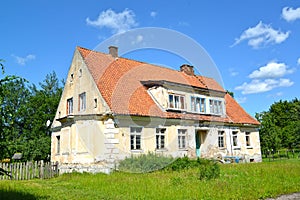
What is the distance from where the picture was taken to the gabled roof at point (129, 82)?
20.6 meters

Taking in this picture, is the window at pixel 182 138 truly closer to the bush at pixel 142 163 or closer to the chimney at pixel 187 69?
the bush at pixel 142 163

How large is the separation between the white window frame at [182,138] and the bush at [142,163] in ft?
12.8

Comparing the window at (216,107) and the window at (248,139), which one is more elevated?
the window at (216,107)

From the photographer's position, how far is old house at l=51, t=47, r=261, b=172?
1972cm

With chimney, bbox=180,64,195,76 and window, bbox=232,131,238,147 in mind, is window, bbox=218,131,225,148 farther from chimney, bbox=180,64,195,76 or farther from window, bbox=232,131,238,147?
chimney, bbox=180,64,195,76

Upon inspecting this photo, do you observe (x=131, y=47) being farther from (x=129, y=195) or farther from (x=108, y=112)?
(x=129, y=195)

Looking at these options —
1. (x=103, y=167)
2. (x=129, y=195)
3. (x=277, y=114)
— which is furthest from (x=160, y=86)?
(x=277, y=114)

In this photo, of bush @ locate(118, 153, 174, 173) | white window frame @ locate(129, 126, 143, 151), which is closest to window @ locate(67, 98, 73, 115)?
white window frame @ locate(129, 126, 143, 151)

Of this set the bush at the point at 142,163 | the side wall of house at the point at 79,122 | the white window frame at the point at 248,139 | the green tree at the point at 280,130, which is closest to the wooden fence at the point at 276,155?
the green tree at the point at 280,130

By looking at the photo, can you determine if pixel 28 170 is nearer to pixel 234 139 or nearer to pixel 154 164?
pixel 154 164

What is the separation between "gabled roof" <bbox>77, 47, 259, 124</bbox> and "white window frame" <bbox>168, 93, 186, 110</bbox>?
622mm

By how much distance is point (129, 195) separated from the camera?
10.4m

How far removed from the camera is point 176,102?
23.7m

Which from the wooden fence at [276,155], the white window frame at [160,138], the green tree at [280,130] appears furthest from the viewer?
the wooden fence at [276,155]
